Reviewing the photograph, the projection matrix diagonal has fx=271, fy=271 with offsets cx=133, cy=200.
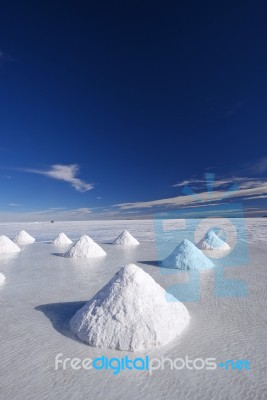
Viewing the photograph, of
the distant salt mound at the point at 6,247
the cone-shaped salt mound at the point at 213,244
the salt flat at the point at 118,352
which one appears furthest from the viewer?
the distant salt mound at the point at 6,247

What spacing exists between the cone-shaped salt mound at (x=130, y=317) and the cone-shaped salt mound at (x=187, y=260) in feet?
11.0

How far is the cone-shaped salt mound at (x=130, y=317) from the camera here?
9.55 feet

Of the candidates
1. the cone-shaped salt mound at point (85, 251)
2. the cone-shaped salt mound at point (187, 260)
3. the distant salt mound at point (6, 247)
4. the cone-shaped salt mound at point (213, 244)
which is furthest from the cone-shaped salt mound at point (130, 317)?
the distant salt mound at point (6, 247)

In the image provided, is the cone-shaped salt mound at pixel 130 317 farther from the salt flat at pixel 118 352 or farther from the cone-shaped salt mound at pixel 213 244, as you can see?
the cone-shaped salt mound at pixel 213 244

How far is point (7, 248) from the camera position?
10.6 meters

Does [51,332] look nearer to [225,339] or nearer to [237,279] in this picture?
[225,339]

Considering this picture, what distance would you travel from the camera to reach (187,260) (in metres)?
6.80

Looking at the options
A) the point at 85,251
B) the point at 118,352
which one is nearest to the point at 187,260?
the point at 85,251

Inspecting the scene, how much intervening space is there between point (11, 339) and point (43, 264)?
16.7 ft

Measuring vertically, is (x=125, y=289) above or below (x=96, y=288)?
above

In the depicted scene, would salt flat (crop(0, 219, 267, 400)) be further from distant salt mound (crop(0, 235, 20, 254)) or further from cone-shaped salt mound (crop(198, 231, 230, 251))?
distant salt mound (crop(0, 235, 20, 254))

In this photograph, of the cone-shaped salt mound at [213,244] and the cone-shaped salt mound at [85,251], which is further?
the cone-shaped salt mound at [213,244]

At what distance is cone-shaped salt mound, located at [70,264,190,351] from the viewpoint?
2.91 m

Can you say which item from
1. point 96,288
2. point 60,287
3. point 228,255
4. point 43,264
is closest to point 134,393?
point 96,288
